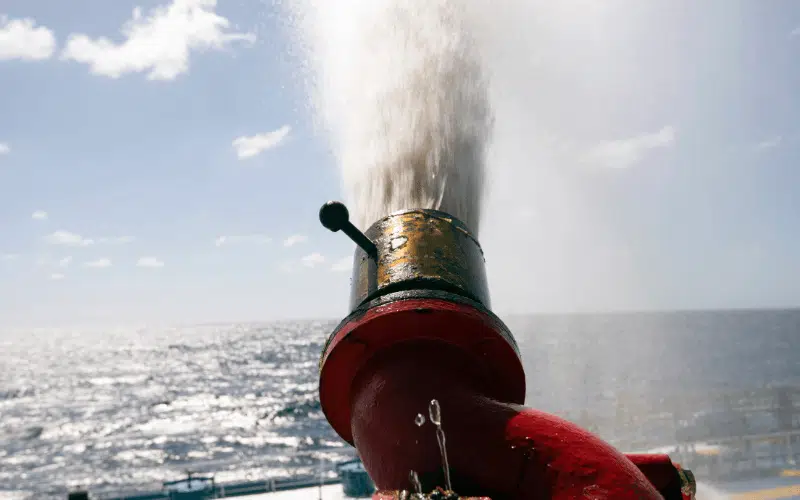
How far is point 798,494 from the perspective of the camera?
14.5m

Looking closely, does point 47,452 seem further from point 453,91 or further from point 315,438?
point 453,91

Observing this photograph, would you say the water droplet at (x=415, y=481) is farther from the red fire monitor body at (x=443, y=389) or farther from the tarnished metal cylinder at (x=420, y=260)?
the tarnished metal cylinder at (x=420, y=260)

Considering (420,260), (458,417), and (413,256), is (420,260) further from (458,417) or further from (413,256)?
(458,417)

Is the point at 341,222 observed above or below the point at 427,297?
above

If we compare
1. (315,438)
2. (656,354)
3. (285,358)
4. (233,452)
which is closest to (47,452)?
(233,452)

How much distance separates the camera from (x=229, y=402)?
6956 cm

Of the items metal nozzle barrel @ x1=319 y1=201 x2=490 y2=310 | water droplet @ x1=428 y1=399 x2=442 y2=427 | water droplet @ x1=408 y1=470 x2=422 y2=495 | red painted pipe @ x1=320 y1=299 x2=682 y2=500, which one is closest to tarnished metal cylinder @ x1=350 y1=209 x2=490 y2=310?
metal nozzle barrel @ x1=319 y1=201 x2=490 y2=310

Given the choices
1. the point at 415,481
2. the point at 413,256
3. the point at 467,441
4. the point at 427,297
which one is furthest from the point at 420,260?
the point at 415,481

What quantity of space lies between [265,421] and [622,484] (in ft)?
196

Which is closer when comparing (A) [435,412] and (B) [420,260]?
(A) [435,412]

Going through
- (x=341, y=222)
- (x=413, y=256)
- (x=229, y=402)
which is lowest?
(x=229, y=402)

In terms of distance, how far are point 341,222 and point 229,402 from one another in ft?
235

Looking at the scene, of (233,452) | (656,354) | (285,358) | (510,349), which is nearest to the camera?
(510,349)

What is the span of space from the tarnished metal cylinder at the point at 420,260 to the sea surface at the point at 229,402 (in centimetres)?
1298
